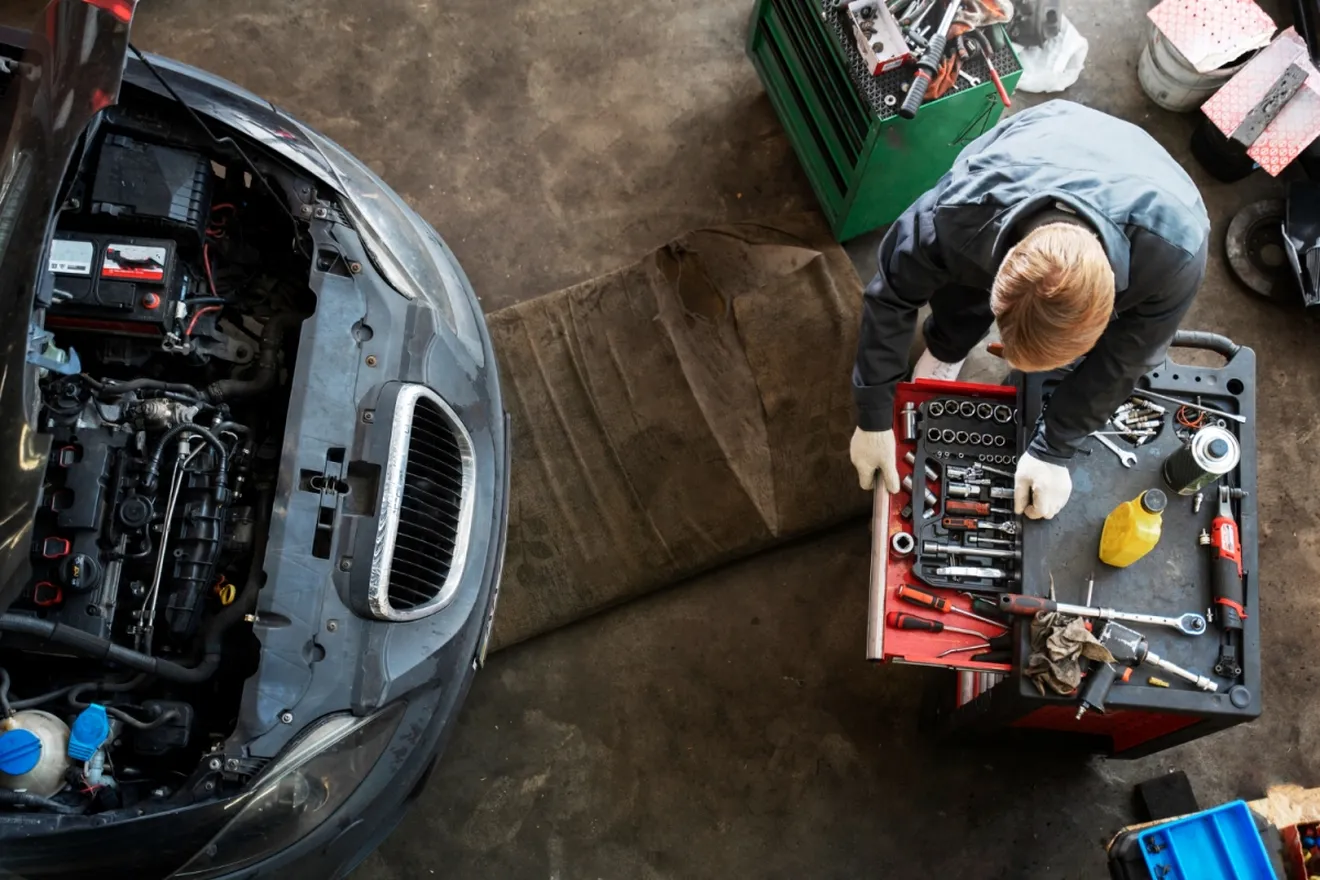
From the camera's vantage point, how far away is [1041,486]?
7.27 ft

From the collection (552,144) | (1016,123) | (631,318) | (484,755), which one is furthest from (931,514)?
(552,144)

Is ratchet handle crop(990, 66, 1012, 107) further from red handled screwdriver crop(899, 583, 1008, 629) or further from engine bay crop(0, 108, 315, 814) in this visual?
engine bay crop(0, 108, 315, 814)

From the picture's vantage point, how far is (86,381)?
207cm

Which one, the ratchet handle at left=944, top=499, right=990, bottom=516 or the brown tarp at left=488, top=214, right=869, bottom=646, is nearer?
the ratchet handle at left=944, top=499, right=990, bottom=516

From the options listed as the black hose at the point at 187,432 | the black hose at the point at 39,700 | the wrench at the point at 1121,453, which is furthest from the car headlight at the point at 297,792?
the wrench at the point at 1121,453

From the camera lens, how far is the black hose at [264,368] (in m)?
2.23

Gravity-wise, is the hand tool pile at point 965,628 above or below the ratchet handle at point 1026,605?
below

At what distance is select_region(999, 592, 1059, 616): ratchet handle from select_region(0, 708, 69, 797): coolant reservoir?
1894 millimetres

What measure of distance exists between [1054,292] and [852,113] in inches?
50.0

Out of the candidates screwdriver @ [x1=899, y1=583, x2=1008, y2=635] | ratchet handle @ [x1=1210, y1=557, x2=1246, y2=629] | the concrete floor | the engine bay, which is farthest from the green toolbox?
the engine bay

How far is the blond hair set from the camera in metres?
1.69

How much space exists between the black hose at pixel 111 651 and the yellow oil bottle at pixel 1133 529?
6.29 ft

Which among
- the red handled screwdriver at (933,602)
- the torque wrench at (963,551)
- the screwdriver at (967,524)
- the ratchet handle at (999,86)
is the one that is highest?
the ratchet handle at (999,86)

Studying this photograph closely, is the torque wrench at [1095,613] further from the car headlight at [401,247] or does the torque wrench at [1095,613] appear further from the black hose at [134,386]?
the black hose at [134,386]
